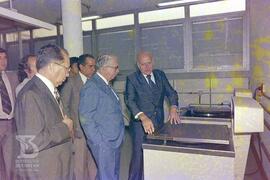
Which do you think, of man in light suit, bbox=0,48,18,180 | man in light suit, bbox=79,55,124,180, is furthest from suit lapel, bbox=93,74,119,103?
man in light suit, bbox=0,48,18,180

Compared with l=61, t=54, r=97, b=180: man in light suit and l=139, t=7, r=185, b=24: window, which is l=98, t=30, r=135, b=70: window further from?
l=61, t=54, r=97, b=180: man in light suit

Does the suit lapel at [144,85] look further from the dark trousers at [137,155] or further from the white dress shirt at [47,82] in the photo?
the white dress shirt at [47,82]

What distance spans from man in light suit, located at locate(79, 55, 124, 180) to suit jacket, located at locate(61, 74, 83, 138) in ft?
1.77

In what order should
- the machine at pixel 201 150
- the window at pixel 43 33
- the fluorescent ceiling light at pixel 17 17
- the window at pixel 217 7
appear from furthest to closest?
the window at pixel 43 33 < the window at pixel 217 7 < the fluorescent ceiling light at pixel 17 17 < the machine at pixel 201 150

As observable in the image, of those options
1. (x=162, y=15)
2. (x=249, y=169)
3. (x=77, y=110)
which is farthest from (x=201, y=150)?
(x=162, y=15)

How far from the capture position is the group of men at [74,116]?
1.22 m

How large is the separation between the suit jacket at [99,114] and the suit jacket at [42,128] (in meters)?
0.38

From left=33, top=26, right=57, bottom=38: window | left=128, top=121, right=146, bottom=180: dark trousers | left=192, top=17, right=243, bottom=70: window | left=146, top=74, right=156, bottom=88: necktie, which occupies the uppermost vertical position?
left=33, top=26, right=57, bottom=38: window

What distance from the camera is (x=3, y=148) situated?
223 cm

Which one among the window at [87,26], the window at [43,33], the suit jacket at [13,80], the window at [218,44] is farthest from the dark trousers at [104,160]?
the window at [43,33]

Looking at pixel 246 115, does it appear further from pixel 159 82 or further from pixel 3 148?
pixel 3 148

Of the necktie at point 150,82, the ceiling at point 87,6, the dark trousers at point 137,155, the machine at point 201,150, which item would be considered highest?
the ceiling at point 87,6

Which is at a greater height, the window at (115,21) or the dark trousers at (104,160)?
the window at (115,21)

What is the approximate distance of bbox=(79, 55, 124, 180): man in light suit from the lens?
5.59ft
